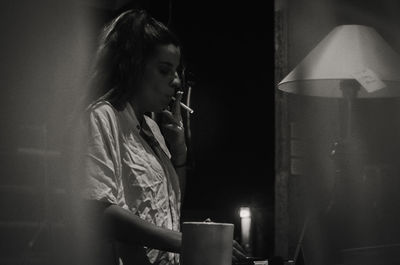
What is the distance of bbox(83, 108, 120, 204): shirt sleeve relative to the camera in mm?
1183

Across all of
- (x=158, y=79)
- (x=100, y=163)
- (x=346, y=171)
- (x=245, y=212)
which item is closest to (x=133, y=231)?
(x=100, y=163)

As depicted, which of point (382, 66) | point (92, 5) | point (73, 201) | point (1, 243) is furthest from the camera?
point (92, 5)

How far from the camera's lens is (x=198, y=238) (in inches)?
36.9

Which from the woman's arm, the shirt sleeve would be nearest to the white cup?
the woman's arm

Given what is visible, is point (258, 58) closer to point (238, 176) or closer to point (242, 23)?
point (242, 23)

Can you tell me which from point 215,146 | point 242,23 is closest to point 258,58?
point 242,23

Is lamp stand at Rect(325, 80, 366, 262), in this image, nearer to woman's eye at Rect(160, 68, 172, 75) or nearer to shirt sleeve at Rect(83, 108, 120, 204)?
woman's eye at Rect(160, 68, 172, 75)

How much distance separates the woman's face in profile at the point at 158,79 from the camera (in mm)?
1478

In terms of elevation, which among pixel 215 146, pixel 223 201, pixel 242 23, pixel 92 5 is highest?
pixel 92 5

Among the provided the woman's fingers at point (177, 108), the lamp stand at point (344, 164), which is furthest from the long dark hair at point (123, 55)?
the lamp stand at point (344, 164)

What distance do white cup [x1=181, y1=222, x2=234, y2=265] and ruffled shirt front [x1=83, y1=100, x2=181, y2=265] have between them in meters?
0.29

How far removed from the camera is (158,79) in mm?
1483

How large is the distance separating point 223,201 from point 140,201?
1.53 meters

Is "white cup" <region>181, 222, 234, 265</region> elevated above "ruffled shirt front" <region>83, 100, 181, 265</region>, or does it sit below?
below
